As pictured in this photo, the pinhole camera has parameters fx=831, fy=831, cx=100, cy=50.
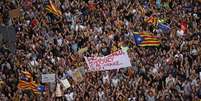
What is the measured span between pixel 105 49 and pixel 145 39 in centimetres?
147

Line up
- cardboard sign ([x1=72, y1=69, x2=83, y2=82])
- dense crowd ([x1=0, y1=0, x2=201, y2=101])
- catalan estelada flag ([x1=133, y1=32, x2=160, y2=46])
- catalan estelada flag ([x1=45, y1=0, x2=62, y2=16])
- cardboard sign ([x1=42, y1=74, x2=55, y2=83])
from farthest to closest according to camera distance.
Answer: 1. catalan estelada flag ([x1=45, y1=0, x2=62, y2=16])
2. catalan estelada flag ([x1=133, y1=32, x2=160, y2=46])
3. cardboard sign ([x1=42, y1=74, x2=55, y2=83])
4. cardboard sign ([x1=72, y1=69, x2=83, y2=82])
5. dense crowd ([x1=0, y1=0, x2=201, y2=101])

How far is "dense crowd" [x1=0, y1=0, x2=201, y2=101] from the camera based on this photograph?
2608 cm

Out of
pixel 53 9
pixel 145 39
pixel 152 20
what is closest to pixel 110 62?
pixel 145 39

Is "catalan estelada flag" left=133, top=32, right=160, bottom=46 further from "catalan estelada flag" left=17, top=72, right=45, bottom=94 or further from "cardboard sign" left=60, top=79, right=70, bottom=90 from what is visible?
"catalan estelada flag" left=17, top=72, right=45, bottom=94

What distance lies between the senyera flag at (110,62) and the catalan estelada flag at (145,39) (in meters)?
1.89

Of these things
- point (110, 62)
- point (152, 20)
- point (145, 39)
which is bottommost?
point (110, 62)

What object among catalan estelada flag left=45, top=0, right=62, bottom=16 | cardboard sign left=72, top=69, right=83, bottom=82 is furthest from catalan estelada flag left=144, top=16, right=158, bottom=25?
cardboard sign left=72, top=69, right=83, bottom=82

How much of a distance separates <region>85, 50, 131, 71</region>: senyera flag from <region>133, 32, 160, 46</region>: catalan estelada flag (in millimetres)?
1888

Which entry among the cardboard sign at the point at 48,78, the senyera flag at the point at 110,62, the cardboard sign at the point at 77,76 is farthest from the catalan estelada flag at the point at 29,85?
the senyera flag at the point at 110,62

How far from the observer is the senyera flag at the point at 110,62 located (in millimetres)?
27328

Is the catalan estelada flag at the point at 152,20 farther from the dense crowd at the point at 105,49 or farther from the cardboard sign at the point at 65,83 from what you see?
the cardboard sign at the point at 65,83

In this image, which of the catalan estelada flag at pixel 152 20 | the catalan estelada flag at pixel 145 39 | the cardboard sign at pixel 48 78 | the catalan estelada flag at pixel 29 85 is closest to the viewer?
the catalan estelada flag at pixel 29 85

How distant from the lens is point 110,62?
2747 cm

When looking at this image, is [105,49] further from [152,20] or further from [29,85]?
[29,85]
